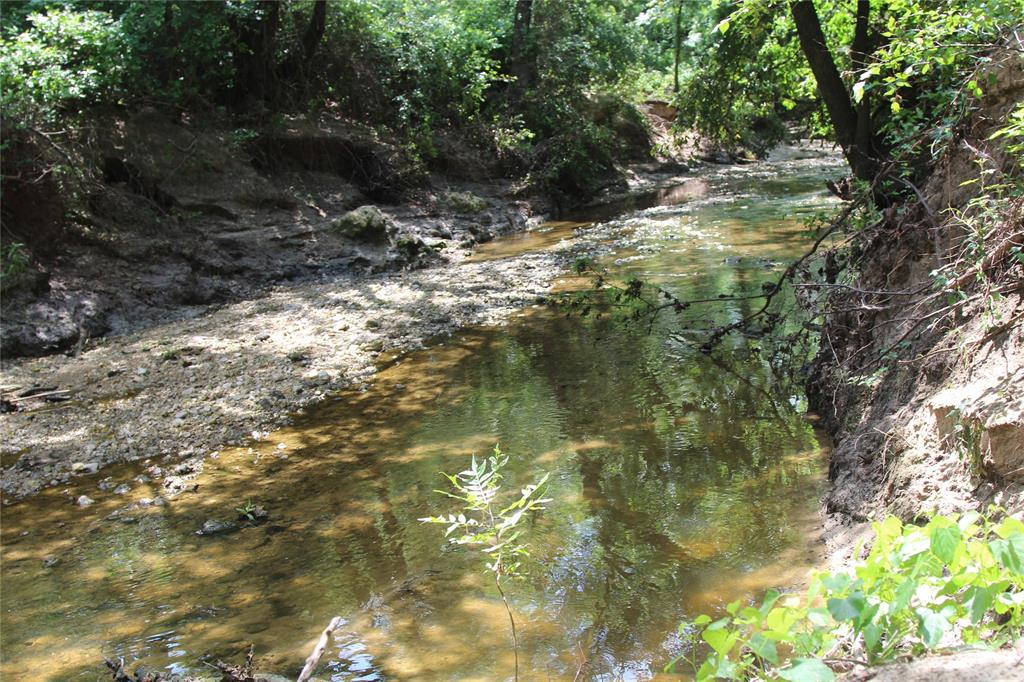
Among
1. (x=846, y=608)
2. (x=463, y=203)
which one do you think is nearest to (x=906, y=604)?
(x=846, y=608)

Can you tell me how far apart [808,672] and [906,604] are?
327mm

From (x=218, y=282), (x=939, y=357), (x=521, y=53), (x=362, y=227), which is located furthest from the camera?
(x=521, y=53)

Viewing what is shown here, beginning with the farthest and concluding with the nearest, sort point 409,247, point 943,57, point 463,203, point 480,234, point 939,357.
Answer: point 463,203
point 480,234
point 409,247
point 943,57
point 939,357

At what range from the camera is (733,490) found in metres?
4.99

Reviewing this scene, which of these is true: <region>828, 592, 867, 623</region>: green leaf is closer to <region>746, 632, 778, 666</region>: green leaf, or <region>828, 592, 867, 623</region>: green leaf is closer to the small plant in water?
<region>746, 632, 778, 666</region>: green leaf

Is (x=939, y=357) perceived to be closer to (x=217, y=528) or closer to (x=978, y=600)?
(x=978, y=600)

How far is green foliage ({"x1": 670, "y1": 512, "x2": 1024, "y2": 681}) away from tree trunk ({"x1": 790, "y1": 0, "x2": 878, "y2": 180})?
5.75m

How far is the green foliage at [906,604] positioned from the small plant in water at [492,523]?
102 cm

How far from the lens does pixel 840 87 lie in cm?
753

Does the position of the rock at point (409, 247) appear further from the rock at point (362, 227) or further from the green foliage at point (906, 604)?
the green foliage at point (906, 604)

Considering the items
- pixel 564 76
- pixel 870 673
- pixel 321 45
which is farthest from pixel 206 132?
pixel 870 673

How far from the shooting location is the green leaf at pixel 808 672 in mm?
1857

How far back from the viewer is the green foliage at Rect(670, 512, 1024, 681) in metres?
1.98

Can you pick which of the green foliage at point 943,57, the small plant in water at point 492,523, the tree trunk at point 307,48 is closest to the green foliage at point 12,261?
the small plant in water at point 492,523
